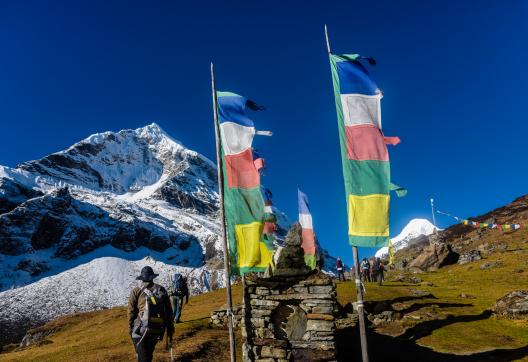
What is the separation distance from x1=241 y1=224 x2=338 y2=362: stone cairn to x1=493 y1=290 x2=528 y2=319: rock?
47.1 ft

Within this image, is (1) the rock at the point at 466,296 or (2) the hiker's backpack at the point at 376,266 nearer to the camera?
(1) the rock at the point at 466,296

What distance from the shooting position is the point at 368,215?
1321cm

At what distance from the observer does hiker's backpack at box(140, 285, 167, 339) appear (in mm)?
11047

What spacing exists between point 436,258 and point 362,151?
179 ft

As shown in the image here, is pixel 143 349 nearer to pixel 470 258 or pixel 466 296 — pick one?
pixel 466 296

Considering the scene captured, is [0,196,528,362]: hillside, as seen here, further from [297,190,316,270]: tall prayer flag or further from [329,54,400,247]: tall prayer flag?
[329,54,400,247]: tall prayer flag

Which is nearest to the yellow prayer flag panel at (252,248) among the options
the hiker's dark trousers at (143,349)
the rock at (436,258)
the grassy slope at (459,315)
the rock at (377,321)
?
the hiker's dark trousers at (143,349)

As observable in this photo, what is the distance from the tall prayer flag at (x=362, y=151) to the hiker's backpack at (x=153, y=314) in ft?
18.3

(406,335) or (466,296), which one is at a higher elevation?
(466,296)

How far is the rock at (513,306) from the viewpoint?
24719mm

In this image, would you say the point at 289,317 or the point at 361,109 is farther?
the point at 289,317

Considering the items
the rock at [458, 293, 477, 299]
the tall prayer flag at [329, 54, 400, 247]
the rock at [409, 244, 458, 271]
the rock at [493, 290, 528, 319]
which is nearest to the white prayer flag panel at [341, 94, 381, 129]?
the tall prayer flag at [329, 54, 400, 247]

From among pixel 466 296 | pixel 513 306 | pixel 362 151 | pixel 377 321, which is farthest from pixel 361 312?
pixel 466 296

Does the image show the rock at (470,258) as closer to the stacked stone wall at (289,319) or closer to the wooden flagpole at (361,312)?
the stacked stone wall at (289,319)
